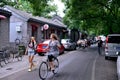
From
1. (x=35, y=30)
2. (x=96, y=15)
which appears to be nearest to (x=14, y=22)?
(x=35, y=30)

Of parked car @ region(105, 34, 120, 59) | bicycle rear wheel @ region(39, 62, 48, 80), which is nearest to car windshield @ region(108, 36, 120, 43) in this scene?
parked car @ region(105, 34, 120, 59)

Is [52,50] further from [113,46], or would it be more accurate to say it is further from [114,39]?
[114,39]

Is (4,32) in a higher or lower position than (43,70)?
higher

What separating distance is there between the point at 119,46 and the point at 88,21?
66.3ft

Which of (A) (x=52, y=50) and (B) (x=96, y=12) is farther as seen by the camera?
(B) (x=96, y=12)

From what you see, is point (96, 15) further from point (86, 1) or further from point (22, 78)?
point (22, 78)

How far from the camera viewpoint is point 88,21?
39.5 metres

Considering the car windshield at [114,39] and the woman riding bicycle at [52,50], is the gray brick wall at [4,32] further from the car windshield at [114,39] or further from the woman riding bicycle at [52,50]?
the woman riding bicycle at [52,50]

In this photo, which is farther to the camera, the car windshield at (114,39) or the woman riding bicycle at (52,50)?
the car windshield at (114,39)

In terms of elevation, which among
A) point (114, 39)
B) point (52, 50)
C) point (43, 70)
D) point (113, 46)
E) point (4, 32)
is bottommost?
point (43, 70)

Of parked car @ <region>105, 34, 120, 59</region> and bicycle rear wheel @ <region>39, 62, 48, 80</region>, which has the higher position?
parked car @ <region>105, 34, 120, 59</region>

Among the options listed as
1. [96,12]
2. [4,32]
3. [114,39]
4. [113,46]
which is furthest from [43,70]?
[96,12]

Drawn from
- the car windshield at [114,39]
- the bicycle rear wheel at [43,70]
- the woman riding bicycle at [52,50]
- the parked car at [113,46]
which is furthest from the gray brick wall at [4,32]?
the bicycle rear wheel at [43,70]

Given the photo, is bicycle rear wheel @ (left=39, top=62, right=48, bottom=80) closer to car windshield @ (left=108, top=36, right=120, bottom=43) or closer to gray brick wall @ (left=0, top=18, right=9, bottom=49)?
car windshield @ (left=108, top=36, right=120, bottom=43)
